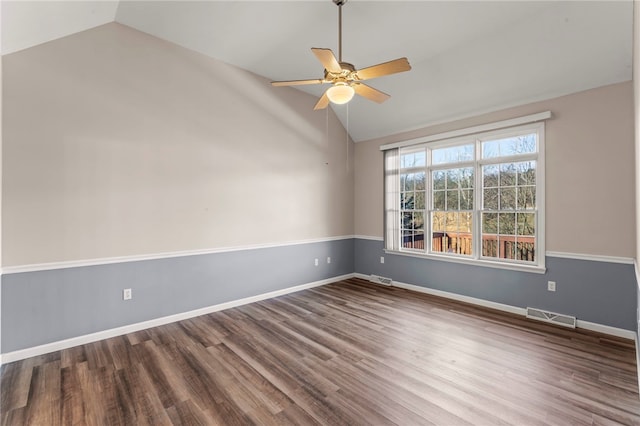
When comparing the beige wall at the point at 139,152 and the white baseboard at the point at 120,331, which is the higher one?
the beige wall at the point at 139,152

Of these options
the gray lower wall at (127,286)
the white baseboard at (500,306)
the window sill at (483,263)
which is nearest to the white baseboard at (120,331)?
the gray lower wall at (127,286)

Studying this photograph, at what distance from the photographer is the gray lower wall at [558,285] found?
333 centimetres

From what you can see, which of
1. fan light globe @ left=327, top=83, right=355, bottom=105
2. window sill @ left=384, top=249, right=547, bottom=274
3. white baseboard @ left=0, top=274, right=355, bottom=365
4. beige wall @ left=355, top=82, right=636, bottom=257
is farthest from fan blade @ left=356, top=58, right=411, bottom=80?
white baseboard @ left=0, top=274, right=355, bottom=365

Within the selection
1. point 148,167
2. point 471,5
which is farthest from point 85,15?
point 471,5

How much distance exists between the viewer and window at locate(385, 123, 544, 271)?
13.2 ft

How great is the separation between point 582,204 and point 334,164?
369 centimetres

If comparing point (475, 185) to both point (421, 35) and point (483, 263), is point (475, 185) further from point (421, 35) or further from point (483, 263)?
point (421, 35)

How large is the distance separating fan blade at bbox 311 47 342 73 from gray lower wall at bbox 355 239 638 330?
3528 millimetres

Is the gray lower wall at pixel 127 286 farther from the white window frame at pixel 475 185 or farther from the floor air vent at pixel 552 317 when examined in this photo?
the floor air vent at pixel 552 317

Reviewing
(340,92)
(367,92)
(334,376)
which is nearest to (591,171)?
(367,92)

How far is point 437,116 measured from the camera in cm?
477

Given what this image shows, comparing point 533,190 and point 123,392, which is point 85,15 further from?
point 533,190

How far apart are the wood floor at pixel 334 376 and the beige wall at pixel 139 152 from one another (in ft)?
3.88

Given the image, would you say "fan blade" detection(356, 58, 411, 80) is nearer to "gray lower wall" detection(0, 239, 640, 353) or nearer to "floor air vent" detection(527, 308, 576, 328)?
"gray lower wall" detection(0, 239, 640, 353)
